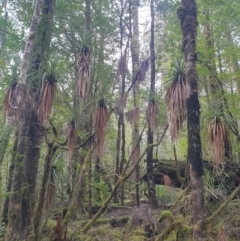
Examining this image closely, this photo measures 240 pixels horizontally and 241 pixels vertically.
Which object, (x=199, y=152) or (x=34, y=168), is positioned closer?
(x=199, y=152)

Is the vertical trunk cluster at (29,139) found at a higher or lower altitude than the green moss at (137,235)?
higher

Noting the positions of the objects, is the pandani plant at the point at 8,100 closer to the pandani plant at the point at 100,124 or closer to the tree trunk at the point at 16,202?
the tree trunk at the point at 16,202

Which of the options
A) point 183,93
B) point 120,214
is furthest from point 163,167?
point 183,93

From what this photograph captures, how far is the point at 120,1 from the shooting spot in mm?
10586

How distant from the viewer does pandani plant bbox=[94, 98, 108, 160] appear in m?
6.67

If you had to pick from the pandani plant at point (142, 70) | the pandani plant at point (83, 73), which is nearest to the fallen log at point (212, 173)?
the pandani plant at point (142, 70)

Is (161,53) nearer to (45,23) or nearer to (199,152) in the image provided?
(45,23)

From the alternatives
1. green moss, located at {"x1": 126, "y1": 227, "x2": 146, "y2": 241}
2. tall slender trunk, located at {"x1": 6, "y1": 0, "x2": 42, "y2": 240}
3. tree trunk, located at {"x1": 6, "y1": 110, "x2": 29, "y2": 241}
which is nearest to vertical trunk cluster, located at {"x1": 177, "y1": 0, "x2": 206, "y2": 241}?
green moss, located at {"x1": 126, "y1": 227, "x2": 146, "y2": 241}

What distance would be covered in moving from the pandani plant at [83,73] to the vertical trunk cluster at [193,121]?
263cm

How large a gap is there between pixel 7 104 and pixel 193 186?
422 cm

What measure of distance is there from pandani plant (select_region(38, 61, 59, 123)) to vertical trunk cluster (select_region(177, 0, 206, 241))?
2724mm

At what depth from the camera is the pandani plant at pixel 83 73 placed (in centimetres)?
717

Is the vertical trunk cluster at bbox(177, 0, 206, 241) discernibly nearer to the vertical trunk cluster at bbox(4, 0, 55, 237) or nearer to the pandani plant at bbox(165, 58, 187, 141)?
the pandani plant at bbox(165, 58, 187, 141)

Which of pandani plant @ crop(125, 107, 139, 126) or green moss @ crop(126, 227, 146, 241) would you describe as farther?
pandani plant @ crop(125, 107, 139, 126)
